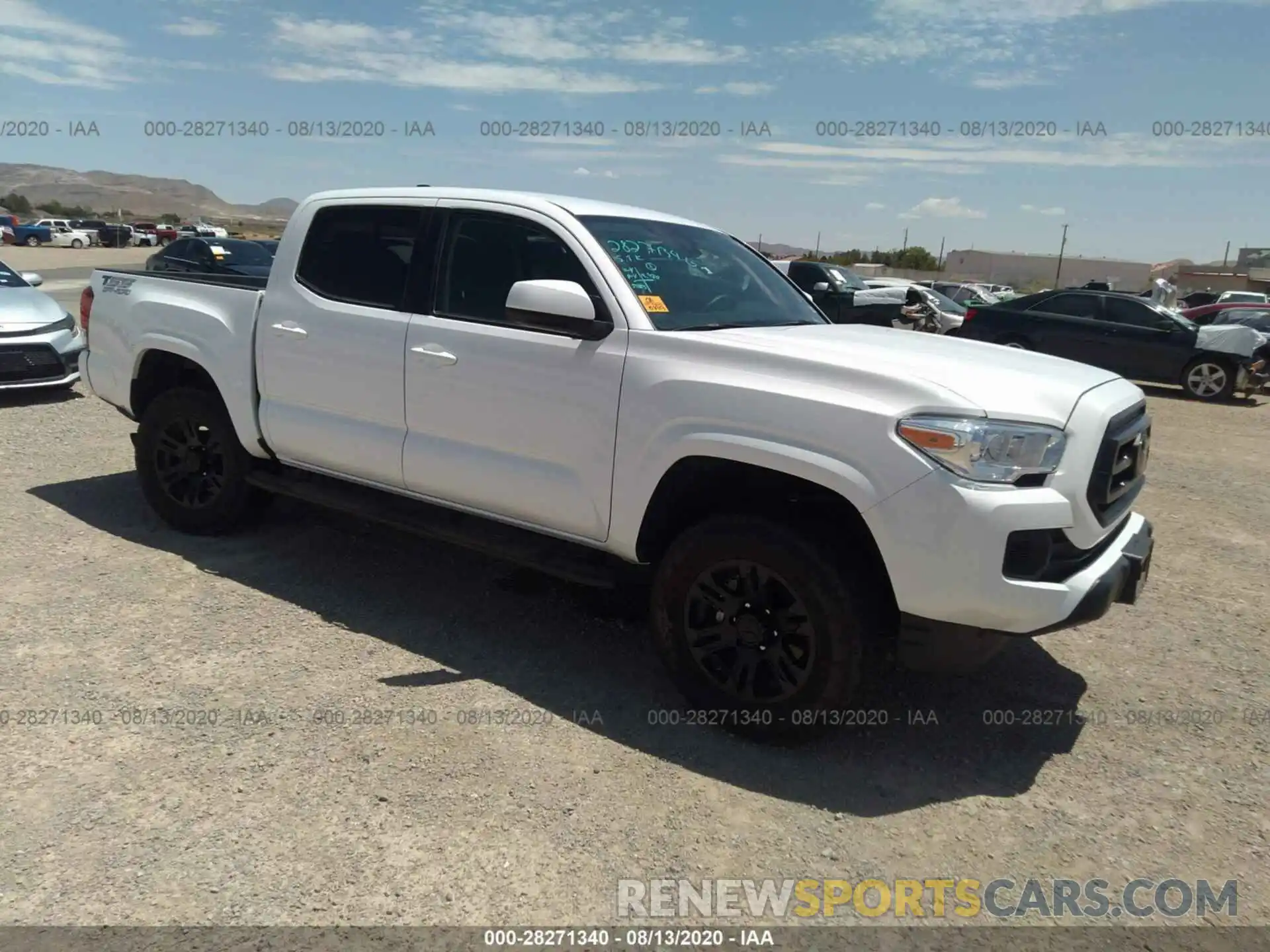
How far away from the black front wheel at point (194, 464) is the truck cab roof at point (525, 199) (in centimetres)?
A: 135

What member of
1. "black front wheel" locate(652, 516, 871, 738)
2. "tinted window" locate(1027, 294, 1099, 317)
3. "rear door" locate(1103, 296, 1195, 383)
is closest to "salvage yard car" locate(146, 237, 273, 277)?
"black front wheel" locate(652, 516, 871, 738)

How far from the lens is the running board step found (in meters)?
3.74

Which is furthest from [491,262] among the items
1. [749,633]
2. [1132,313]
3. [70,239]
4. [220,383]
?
[70,239]

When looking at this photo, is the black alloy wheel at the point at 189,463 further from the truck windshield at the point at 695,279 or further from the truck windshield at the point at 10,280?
the truck windshield at the point at 10,280

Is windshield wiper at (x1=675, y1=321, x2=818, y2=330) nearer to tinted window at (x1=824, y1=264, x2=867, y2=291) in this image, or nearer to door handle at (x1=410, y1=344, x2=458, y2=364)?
door handle at (x1=410, y1=344, x2=458, y2=364)

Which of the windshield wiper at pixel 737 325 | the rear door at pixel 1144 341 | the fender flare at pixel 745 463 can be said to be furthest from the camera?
the rear door at pixel 1144 341

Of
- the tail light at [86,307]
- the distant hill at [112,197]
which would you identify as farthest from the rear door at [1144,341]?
the distant hill at [112,197]

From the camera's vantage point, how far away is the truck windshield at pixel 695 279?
12.2ft

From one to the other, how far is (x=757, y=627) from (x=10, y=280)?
936cm

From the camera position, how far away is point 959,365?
326 cm

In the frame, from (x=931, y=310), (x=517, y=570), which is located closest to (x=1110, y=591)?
(x=517, y=570)

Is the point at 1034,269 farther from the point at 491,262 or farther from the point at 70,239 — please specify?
the point at 491,262

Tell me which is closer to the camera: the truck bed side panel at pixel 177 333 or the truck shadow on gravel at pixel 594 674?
the truck shadow on gravel at pixel 594 674

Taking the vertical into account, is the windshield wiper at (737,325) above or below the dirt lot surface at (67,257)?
above
